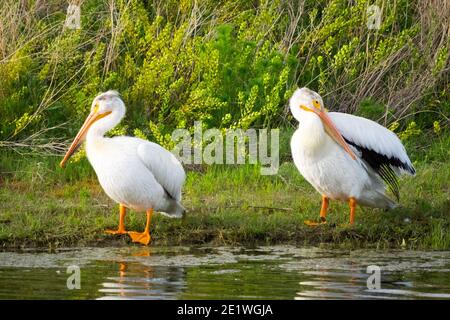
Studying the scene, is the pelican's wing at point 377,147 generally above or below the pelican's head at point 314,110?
below

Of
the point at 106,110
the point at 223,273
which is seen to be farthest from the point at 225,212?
the point at 223,273

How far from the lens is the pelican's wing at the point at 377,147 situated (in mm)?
8273

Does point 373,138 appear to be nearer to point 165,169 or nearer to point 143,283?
point 165,169

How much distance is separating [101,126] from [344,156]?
1653 mm

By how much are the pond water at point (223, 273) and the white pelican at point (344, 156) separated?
24.2 inches

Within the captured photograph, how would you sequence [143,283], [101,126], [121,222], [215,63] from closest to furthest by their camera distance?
[143,283] → [121,222] → [101,126] → [215,63]

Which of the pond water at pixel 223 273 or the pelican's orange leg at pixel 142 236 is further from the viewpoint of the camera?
the pelican's orange leg at pixel 142 236

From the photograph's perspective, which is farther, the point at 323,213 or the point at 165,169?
the point at 323,213

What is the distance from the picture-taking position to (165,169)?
814 centimetres

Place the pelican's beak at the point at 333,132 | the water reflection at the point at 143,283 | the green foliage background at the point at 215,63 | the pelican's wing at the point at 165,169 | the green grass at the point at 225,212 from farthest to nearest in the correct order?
the green foliage background at the point at 215,63 < the pelican's beak at the point at 333,132 < the pelican's wing at the point at 165,169 < the green grass at the point at 225,212 < the water reflection at the point at 143,283

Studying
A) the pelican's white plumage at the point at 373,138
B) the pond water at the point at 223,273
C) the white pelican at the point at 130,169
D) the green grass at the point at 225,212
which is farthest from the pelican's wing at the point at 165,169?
the pelican's white plumage at the point at 373,138

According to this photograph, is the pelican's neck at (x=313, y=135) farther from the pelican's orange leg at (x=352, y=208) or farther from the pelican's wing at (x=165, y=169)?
the pelican's wing at (x=165, y=169)

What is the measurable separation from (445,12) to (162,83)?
2573 millimetres

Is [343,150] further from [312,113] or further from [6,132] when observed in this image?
[6,132]
